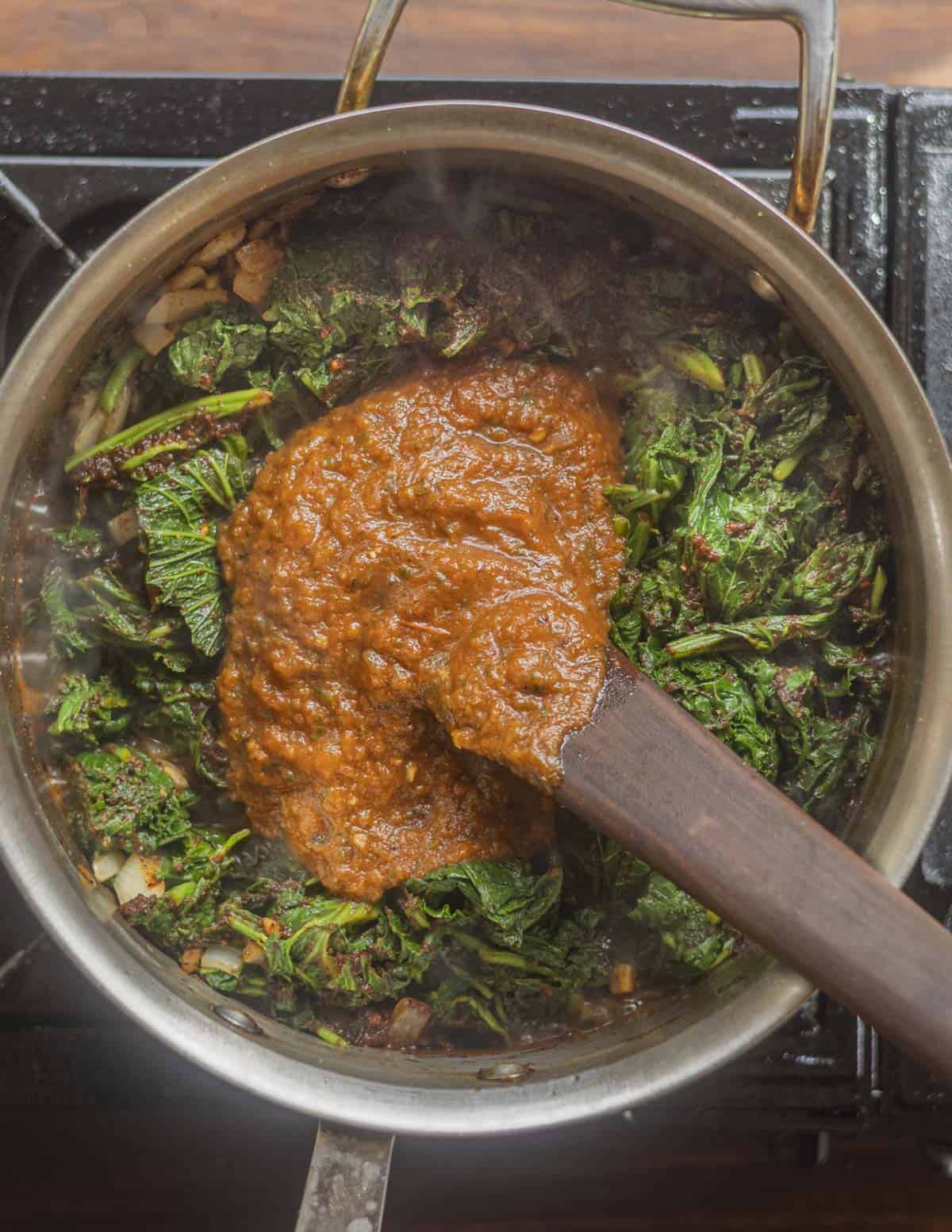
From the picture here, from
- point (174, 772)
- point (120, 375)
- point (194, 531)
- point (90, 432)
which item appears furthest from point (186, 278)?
point (174, 772)

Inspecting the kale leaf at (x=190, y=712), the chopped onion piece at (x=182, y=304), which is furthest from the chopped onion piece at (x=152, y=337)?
the kale leaf at (x=190, y=712)

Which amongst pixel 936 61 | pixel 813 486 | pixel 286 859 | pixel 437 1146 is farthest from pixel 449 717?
pixel 936 61

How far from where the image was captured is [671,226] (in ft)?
5.84

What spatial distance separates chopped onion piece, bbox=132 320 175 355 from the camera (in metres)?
1.88

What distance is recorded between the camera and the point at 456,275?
76.2 inches

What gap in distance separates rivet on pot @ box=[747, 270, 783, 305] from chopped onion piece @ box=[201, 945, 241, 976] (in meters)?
1.51

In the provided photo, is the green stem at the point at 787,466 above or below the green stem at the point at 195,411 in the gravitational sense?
above

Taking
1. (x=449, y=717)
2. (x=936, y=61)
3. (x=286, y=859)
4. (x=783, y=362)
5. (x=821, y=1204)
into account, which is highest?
(x=936, y=61)

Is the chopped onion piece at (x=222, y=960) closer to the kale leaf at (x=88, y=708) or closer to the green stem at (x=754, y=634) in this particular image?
the kale leaf at (x=88, y=708)

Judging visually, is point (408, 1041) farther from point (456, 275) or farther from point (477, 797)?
point (456, 275)

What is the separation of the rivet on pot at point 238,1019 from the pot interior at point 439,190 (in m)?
0.02

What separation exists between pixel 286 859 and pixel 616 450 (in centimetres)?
99

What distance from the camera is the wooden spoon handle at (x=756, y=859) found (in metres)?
1.54

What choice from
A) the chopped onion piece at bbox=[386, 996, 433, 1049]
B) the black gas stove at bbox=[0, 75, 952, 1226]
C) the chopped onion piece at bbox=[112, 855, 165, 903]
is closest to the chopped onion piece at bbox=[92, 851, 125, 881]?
the chopped onion piece at bbox=[112, 855, 165, 903]
